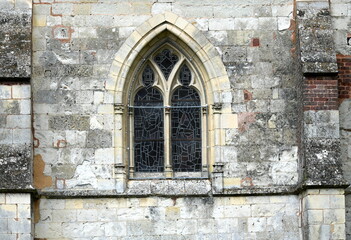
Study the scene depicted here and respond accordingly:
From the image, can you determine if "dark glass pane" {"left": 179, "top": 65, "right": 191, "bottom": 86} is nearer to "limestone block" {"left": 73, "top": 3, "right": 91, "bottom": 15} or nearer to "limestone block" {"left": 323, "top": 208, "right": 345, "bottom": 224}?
"limestone block" {"left": 73, "top": 3, "right": 91, "bottom": 15}

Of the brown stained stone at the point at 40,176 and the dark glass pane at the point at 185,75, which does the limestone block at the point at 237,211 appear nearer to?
the dark glass pane at the point at 185,75

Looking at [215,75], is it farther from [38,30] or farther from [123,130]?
[38,30]

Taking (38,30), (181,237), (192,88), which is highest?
(38,30)

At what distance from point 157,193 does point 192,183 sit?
2.04 feet

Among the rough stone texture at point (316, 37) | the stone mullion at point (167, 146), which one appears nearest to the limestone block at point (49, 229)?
the stone mullion at point (167, 146)

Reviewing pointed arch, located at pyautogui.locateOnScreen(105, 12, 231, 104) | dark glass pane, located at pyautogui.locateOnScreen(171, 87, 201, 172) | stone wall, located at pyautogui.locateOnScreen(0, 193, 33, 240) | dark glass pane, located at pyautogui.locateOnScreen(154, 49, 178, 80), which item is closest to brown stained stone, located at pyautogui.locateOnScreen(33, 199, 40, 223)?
stone wall, located at pyautogui.locateOnScreen(0, 193, 33, 240)

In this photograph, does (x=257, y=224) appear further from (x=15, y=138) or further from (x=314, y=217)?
(x=15, y=138)

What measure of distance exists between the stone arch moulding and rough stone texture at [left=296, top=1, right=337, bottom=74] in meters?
1.39

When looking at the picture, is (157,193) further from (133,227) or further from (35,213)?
(35,213)

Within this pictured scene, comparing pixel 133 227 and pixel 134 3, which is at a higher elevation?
pixel 134 3

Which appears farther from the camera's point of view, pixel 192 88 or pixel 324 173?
pixel 192 88

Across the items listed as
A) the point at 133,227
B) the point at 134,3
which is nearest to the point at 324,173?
the point at 133,227

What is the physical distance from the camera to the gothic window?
15922 millimetres

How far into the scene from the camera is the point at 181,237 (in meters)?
15.3
